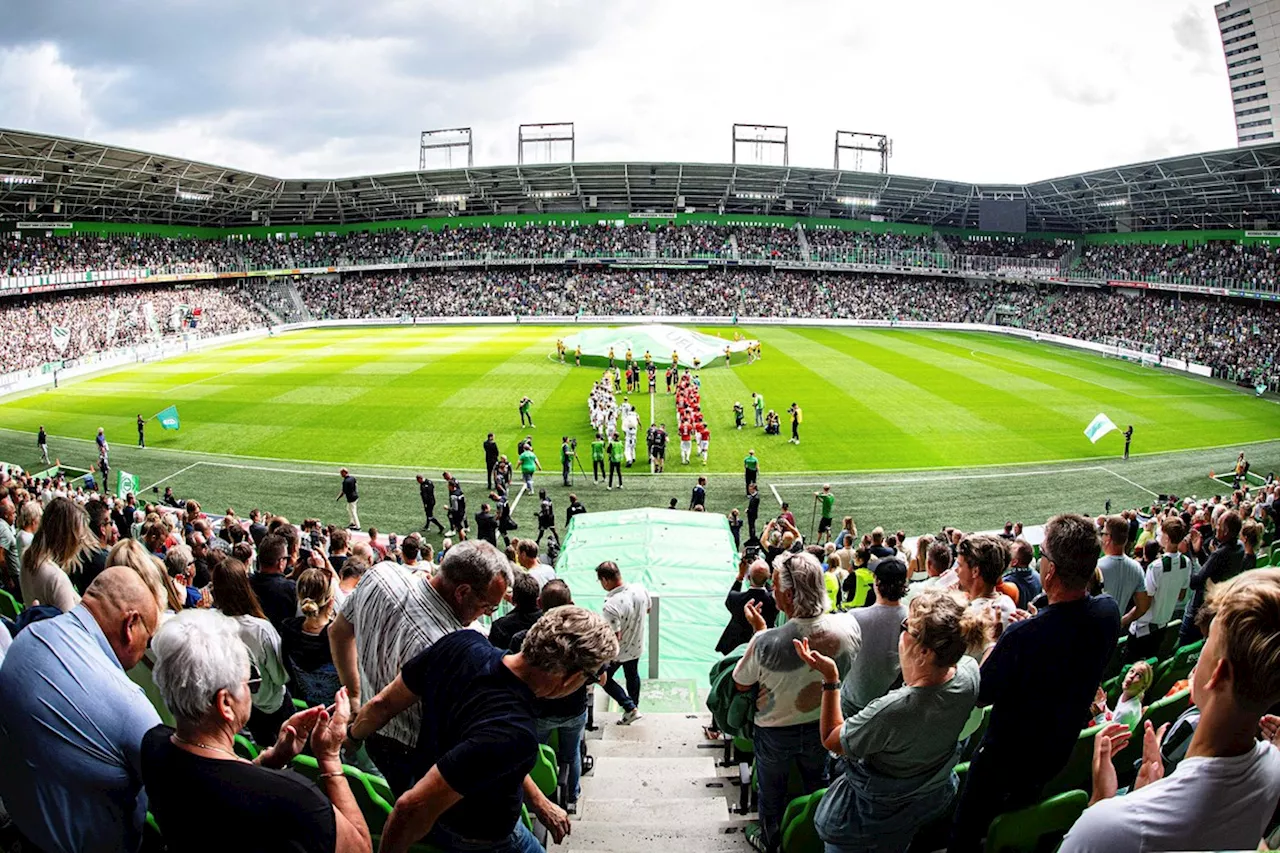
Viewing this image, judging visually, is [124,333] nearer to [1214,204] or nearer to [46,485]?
[46,485]

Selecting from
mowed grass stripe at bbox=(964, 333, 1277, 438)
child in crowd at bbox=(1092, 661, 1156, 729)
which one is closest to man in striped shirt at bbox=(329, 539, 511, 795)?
child in crowd at bbox=(1092, 661, 1156, 729)

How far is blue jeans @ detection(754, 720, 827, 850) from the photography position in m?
4.52

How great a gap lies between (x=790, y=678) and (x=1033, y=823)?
1.28 meters

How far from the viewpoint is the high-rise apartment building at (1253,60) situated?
69750 millimetres

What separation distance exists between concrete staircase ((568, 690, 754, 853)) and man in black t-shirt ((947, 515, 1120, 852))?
5.27ft

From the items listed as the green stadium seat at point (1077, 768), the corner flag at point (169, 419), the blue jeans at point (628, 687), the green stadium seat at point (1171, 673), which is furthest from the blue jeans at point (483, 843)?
the corner flag at point (169, 419)

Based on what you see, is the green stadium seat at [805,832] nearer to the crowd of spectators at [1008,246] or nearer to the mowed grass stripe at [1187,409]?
the mowed grass stripe at [1187,409]

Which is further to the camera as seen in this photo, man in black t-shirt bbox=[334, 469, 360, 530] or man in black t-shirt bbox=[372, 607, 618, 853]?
man in black t-shirt bbox=[334, 469, 360, 530]

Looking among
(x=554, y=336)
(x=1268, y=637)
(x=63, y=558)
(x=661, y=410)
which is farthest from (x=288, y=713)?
(x=554, y=336)

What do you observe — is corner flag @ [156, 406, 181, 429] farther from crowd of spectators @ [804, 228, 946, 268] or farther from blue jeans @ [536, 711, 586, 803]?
crowd of spectators @ [804, 228, 946, 268]

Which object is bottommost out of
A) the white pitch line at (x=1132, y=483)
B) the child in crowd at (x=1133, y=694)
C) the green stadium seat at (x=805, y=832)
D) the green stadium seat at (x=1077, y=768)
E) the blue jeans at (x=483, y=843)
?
the white pitch line at (x=1132, y=483)

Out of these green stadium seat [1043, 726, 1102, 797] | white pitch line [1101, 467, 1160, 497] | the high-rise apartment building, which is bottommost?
white pitch line [1101, 467, 1160, 497]

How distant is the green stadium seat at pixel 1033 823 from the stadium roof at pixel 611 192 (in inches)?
2088

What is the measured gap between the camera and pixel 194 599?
860 centimetres
